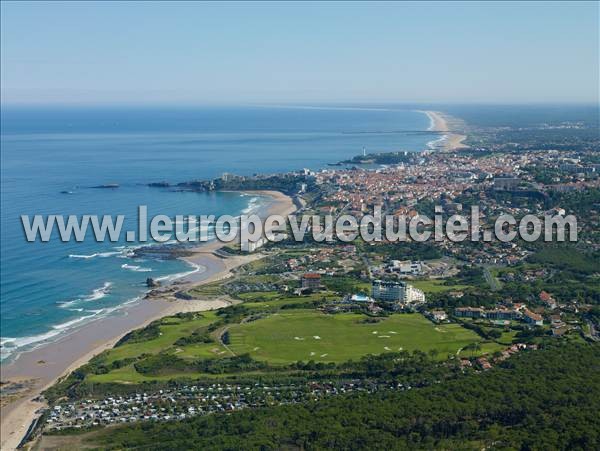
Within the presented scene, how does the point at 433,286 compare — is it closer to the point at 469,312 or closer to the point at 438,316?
the point at 469,312

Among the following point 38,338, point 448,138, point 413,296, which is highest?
point 448,138

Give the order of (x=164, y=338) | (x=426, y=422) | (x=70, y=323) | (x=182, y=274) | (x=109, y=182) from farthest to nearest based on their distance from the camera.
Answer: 1. (x=109, y=182)
2. (x=182, y=274)
3. (x=70, y=323)
4. (x=164, y=338)
5. (x=426, y=422)

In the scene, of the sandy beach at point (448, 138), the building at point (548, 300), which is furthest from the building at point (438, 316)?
the sandy beach at point (448, 138)

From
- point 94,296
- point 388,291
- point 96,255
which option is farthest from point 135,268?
point 388,291

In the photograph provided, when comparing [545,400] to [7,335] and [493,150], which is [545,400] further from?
[493,150]

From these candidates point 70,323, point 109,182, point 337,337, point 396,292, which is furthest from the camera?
point 109,182

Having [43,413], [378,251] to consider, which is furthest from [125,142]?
[43,413]

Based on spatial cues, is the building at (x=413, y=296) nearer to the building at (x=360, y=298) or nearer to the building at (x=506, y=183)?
the building at (x=360, y=298)
